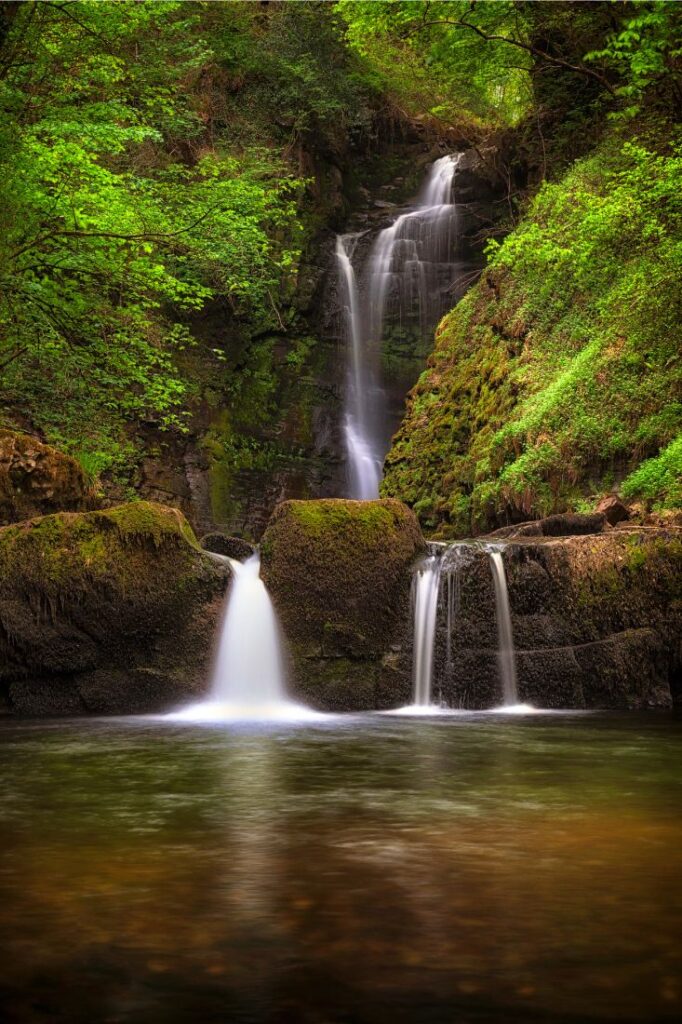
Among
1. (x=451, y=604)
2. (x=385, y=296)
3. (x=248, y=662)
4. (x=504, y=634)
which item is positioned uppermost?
(x=385, y=296)

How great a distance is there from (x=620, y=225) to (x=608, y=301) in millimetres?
2711

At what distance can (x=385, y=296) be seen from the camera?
26.2 metres

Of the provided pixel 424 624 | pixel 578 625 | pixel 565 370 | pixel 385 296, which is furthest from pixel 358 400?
pixel 578 625

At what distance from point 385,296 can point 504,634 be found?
16117 millimetres

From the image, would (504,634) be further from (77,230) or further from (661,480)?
(77,230)

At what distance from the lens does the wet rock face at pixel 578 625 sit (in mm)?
11328

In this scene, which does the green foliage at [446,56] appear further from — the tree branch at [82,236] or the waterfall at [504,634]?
the waterfall at [504,634]

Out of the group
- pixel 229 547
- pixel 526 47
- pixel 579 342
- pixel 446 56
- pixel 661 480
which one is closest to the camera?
pixel 229 547

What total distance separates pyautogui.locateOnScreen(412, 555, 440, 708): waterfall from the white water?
1378 mm

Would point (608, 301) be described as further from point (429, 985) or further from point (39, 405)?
point (429, 985)

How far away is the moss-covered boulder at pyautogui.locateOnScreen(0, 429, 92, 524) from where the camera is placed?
43.4ft

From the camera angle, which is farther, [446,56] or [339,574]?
[446,56]

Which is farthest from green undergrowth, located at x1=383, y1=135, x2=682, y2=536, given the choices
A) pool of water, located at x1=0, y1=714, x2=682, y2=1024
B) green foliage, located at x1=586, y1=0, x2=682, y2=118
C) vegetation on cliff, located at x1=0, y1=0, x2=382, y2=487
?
pool of water, located at x1=0, y1=714, x2=682, y2=1024

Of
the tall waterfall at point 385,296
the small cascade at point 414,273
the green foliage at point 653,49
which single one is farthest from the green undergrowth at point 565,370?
the small cascade at point 414,273
